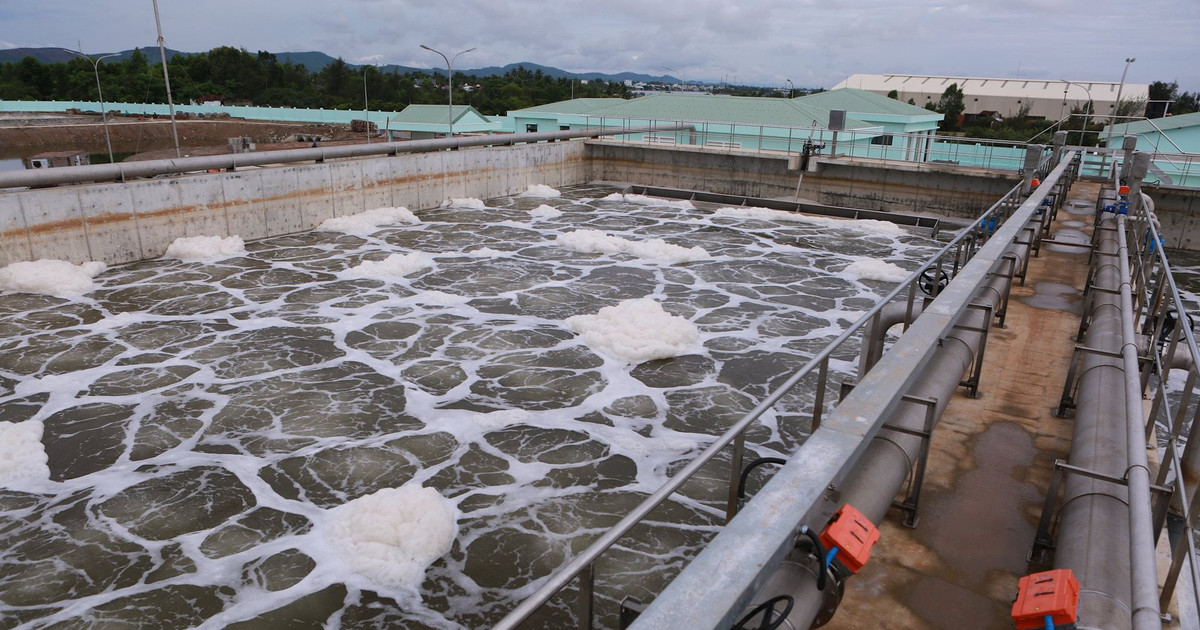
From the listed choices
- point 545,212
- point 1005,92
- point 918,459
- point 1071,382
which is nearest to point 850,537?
point 918,459

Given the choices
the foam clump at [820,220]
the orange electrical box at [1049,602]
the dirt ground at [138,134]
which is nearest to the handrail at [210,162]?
the foam clump at [820,220]

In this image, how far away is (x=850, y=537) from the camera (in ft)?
11.0

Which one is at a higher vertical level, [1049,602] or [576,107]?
[576,107]

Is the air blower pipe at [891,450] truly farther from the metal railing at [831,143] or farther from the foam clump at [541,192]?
the foam clump at [541,192]

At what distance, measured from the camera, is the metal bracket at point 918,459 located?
4.72 meters

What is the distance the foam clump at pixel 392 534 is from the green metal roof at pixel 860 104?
33.2m

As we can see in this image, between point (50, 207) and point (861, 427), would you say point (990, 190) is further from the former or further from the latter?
point (50, 207)

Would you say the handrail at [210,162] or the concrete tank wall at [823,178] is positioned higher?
the handrail at [210,162]

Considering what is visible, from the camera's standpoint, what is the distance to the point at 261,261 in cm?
1730

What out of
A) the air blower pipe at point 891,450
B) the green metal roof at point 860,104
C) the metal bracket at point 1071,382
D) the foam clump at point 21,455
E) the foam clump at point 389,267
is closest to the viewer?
the air blower pipe at point 891,450

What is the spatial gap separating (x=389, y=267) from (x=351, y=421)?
7.28 m

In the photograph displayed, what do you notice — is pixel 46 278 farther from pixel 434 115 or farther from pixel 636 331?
pixel 434 115

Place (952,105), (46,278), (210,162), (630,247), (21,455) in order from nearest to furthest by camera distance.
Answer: (21,455) → (46,278) → (210,162) → (630,247) → (952,105)

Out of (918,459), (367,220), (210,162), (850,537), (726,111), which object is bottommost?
(367,220)
